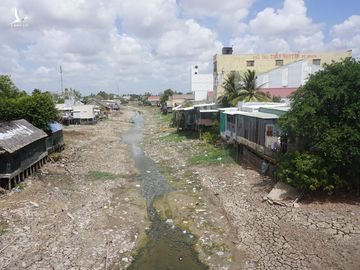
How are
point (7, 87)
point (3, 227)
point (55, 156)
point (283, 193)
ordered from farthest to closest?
point (7, 87)
point (55, 156)
point (283, 193)
point (3, 227)

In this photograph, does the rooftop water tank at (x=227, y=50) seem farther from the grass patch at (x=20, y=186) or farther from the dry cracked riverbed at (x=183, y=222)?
the grass patch at (x=20, y=186)

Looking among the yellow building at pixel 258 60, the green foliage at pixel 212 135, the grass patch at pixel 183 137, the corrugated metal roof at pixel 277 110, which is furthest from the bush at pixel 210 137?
the yellow building at pixel 258 60

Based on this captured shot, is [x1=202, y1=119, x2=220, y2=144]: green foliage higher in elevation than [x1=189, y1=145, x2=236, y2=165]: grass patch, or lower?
A: higher

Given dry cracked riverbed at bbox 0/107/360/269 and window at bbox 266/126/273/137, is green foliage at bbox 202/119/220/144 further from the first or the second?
window at bbox 266/126/273/137

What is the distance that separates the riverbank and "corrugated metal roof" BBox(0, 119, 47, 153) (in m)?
9.14

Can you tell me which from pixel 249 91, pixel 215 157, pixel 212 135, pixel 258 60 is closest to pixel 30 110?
pixel 215 157

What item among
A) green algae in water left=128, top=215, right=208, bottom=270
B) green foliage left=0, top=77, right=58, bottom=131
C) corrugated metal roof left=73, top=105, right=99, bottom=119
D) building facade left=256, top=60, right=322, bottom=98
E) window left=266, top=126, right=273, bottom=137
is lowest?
green algae in water left=128, top=215, right=208, bottom=270

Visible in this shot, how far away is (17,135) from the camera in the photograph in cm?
2088

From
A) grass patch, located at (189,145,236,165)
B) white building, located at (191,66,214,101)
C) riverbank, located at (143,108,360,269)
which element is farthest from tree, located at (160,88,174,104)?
riverbank, located at (143,108,360,269)

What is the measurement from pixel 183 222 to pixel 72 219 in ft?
17.0

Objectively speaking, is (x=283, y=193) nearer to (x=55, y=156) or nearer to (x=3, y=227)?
(x=3, y=227)

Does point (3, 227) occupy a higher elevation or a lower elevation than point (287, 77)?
lower

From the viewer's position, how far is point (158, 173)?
2436cm

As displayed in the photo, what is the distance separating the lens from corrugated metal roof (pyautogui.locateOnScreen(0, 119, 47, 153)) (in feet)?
60.9
